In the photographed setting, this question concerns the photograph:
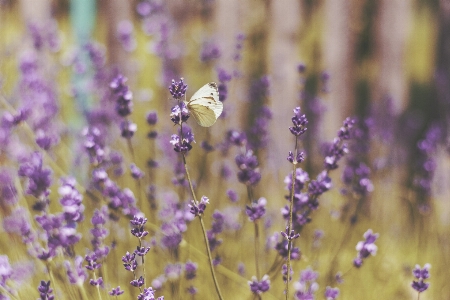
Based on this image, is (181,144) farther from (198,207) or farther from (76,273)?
(76,273)

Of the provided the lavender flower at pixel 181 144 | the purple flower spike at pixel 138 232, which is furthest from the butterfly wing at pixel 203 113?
the purple flower spike at pixel 138 232

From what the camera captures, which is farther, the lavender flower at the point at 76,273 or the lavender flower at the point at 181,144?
the lavender flower at the point at 76,273

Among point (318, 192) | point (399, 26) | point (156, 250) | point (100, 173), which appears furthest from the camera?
point (399, 26)

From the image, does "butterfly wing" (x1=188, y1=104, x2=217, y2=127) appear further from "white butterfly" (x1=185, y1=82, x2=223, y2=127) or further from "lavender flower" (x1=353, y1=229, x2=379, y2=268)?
"lavender flower" (x1=353, y1=229, x2=379, y2=268)

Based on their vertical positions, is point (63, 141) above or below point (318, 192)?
above

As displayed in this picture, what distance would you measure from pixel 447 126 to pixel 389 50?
687 millimetres

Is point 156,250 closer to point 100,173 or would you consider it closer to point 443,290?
point 100,173

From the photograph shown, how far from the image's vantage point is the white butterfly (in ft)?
4.31

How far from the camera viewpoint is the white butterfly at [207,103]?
1.31m

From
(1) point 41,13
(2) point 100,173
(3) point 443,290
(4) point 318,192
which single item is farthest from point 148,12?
(3) point 443,290

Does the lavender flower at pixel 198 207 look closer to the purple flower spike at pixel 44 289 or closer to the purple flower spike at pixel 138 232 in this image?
the purple flower spike at pixel 138 232

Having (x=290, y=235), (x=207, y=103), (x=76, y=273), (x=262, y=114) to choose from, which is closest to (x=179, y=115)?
(x=207, y=103)

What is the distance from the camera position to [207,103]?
1326 millimetres

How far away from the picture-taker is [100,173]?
153cm
